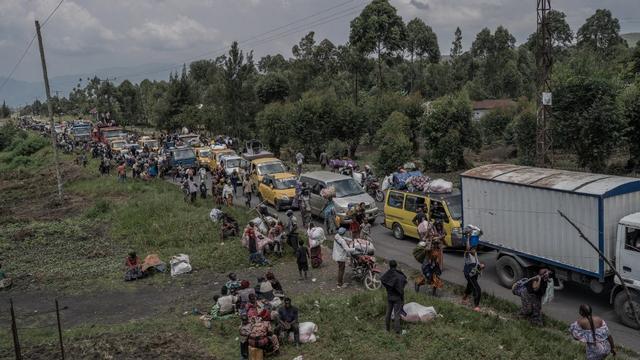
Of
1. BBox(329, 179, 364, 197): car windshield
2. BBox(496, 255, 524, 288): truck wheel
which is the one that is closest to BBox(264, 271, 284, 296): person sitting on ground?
BBox(496, 255, 524, 288): truck wheel

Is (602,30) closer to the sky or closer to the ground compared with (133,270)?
closer to the sky

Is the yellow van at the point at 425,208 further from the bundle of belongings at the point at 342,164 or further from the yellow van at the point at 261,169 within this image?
the bundle of belongings at the point at 342,164

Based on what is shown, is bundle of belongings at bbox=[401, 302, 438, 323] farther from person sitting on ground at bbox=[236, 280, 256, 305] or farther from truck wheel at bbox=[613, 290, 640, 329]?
truck wheel at bbox=[613, 290, 640, 329]

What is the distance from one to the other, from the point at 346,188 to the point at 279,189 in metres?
4.31

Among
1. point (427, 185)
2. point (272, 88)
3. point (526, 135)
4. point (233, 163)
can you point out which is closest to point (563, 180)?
point (427, 185)

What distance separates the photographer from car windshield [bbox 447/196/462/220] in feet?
53.7

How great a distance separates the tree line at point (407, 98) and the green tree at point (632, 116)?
6 centimetres

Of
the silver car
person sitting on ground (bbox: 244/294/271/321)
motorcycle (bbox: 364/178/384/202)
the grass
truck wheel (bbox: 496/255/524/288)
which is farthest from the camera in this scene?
motorcycle (bbox: 364/178/384/202)

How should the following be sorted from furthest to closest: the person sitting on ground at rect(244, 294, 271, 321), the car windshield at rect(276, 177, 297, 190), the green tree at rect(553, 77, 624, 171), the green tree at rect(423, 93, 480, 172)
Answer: the green tree at rect(423, 93, 480, 172)
the green tree at rect(553, 77, 624, 171)
the car windshield at rect(276, 177, 297, 190)
the person sitting on ground at rect(244, 294, 271, 321)

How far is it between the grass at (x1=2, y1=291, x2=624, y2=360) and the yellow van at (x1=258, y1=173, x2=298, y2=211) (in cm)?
1155

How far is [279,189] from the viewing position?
81.4ft

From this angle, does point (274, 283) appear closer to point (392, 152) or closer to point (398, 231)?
point (398, 231)

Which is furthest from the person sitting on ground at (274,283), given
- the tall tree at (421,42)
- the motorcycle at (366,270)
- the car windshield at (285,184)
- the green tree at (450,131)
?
the tall tree at (421,42)

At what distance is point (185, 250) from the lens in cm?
1888
